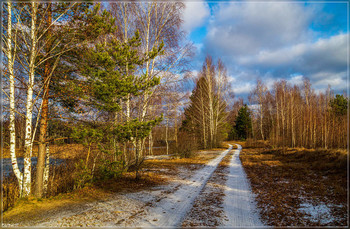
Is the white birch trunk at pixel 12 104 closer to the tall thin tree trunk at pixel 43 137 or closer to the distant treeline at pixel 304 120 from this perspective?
the tall thin tree trunk at pixel 43 137

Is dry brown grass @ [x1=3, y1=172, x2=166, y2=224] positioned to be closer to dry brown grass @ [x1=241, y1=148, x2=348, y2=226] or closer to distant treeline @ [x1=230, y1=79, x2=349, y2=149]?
dry brown grass @ [x1=241, y1=148, x2=348, y2=226]

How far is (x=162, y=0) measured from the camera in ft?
38.5

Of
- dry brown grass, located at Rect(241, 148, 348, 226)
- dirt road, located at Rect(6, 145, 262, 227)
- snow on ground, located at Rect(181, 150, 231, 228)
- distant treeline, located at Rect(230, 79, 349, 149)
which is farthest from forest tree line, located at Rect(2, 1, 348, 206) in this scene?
distant treeline, located at Rect(230, 79, 349, 149)

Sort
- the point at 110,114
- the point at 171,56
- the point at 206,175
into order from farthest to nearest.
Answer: the point at 171,56 < the point at 206,175 < the point at 110,114

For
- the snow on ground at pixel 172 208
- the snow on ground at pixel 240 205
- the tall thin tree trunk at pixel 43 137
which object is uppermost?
the tall thin tree trunk at pixel 43 137

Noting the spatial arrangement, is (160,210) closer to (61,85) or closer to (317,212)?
(317,212)

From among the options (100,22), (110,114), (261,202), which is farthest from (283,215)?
(100,22)

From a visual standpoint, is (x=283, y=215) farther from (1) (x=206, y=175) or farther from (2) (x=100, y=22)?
(2) (x=100, y=22)

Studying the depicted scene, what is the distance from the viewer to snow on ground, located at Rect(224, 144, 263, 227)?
4.47 meters

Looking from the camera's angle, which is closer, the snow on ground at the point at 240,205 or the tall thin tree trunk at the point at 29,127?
the snow on ground at the point at 240,205

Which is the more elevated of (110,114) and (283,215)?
(110,114)

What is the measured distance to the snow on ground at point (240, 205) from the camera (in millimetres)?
4469

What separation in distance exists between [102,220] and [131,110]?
729cm

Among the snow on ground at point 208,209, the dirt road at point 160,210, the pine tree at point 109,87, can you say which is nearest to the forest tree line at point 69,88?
the pine tree at point 109,87
